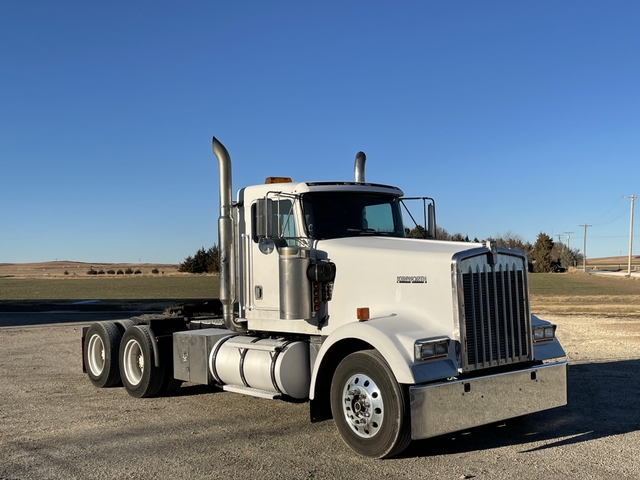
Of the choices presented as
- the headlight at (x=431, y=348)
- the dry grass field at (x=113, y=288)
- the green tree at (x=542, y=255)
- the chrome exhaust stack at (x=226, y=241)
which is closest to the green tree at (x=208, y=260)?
the chrome exhaust stack at (x=226, y=241)

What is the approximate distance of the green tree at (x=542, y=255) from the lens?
11012cm

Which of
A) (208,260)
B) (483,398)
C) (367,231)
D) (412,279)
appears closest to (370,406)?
(483,398)

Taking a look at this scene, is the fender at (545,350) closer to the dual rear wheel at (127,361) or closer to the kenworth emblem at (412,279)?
the kenworth emblem at (412,279)

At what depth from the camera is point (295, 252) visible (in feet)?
26.2

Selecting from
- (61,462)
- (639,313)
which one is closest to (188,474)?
(61,462)

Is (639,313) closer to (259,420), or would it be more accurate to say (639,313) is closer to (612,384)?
(612,384)

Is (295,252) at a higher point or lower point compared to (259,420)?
higher

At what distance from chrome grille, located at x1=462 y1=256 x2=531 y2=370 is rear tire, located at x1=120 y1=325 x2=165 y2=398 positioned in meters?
5.24

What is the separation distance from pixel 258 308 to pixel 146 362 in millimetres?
2469

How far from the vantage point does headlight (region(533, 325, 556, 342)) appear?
24.7 feet

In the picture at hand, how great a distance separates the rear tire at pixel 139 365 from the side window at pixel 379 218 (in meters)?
3.95

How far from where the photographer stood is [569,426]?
26.1 feet

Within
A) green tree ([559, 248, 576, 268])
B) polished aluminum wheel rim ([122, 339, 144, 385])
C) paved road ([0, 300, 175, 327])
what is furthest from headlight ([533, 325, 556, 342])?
green tree ([559, 248, 576, 268])

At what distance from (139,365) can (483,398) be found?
6.10m
